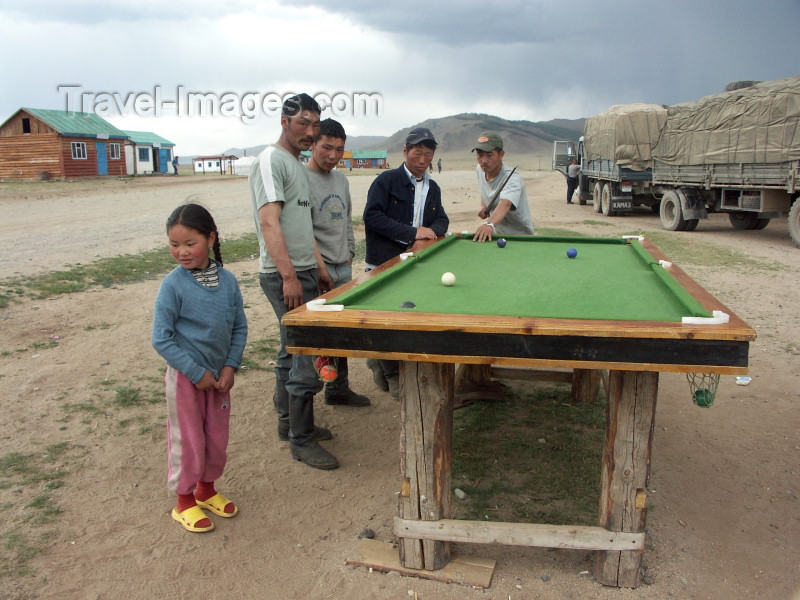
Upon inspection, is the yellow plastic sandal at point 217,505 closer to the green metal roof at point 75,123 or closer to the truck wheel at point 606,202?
the truck wheel at point 606,202

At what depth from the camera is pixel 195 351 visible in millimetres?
2965

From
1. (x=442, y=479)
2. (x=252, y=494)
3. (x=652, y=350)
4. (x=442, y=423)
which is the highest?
(x=652, y=350)

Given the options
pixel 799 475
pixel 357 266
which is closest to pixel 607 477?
pixel 799 475

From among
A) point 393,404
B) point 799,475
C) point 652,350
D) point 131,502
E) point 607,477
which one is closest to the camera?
point 652,350

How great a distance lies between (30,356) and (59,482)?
2.34m

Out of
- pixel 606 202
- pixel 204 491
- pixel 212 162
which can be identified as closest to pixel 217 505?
pixel 204 491

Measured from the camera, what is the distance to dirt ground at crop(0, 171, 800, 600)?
2.68 metres

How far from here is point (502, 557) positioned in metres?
2.87

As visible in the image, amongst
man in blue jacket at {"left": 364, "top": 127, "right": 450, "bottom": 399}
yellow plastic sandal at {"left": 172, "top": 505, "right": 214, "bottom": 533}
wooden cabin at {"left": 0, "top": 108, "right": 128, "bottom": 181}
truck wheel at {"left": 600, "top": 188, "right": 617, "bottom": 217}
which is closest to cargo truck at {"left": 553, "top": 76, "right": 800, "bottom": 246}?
truck wheel at {"left": 600, "top": 188, "right": 617, "bottom": 217}

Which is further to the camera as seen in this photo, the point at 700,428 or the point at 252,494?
the point at 700,428

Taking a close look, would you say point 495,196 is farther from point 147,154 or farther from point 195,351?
point 147,154

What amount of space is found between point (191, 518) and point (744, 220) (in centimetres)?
1483

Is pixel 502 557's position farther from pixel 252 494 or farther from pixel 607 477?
pixel 252 494

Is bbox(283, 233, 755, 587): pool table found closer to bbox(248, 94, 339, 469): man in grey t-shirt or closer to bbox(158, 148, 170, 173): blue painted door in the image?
bbox(248, 94, 339, 469): man in grey t-shirt
